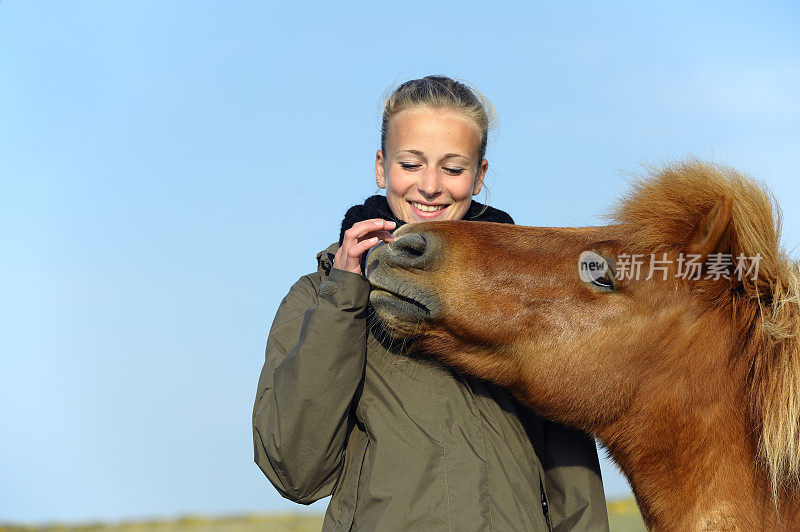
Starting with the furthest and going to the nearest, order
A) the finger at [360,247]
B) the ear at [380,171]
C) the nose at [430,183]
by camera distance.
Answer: the ear at [380,171]
the nose at [430,183]
the finger at [360,247]

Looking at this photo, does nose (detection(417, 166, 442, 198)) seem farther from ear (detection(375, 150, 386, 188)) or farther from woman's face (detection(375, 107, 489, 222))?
ear (detection(375, 150, 386, 188))

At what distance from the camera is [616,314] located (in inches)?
104

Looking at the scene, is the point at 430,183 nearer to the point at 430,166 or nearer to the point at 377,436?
the point at 430,166

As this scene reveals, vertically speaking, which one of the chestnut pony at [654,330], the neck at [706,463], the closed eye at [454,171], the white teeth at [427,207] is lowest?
the neck at [706,463]

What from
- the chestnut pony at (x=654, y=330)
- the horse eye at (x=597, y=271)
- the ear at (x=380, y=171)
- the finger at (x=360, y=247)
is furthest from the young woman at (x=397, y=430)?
the horse eye at (x=597, y=271)

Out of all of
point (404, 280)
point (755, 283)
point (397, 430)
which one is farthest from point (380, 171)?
point (755, 283)

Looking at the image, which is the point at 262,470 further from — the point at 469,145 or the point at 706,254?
the point at 706,254

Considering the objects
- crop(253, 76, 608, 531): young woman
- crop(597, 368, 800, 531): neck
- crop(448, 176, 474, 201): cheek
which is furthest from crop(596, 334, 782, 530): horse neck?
crop(448, 176, 474, 201): cheek

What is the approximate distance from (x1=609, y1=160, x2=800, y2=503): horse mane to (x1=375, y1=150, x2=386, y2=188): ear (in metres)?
1.04

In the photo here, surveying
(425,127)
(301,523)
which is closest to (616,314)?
(425,127)

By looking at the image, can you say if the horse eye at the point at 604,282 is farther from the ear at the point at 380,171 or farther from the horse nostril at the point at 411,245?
the ear at the point at 380,171

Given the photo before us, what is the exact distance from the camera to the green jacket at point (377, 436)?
2.36 meters

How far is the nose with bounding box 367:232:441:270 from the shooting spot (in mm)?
2512

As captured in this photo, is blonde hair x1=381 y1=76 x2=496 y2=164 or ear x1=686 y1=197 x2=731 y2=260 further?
blonde hair x1=381 y1=76 x2=496 y2=164
